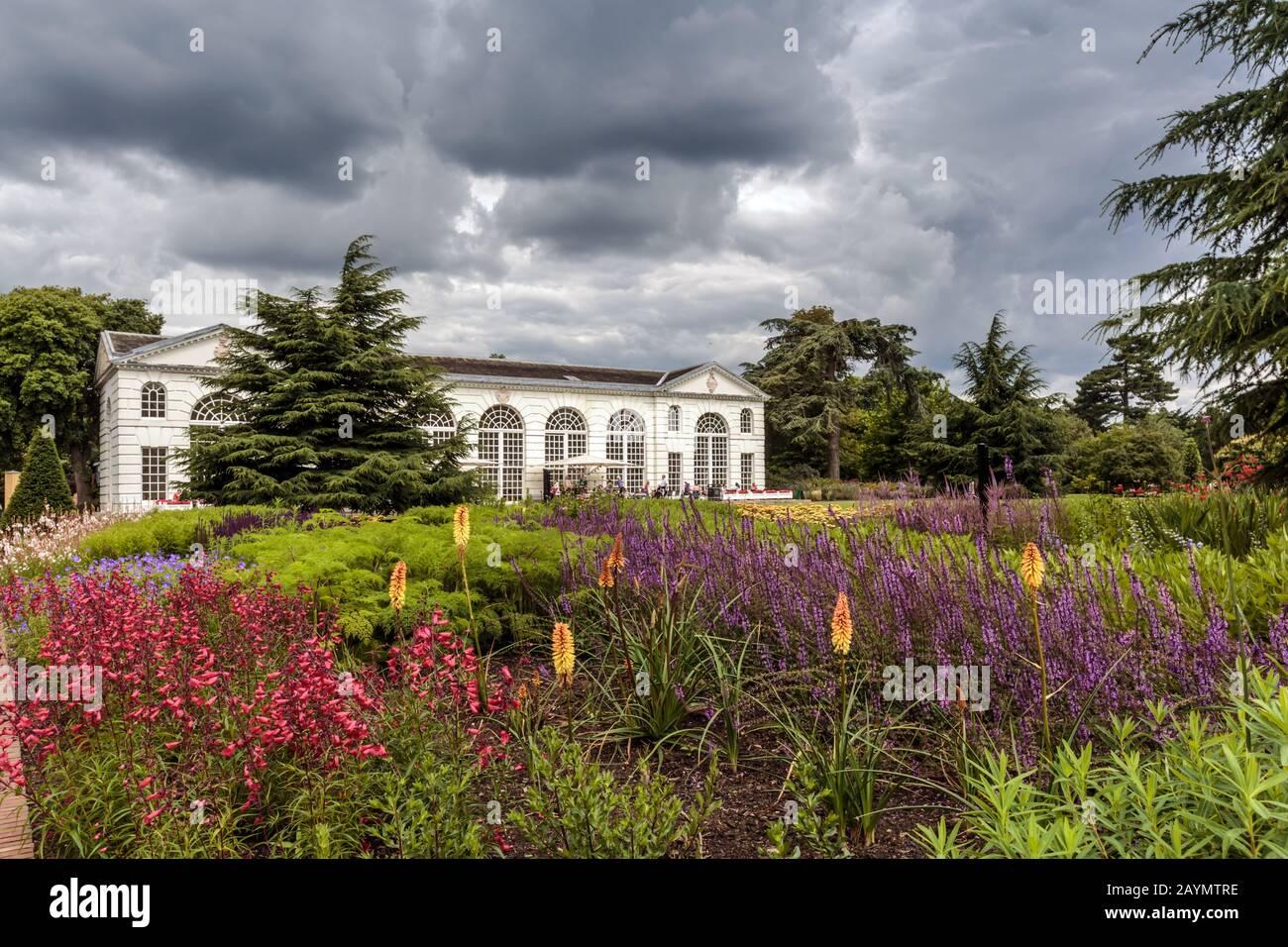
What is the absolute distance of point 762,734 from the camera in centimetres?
328

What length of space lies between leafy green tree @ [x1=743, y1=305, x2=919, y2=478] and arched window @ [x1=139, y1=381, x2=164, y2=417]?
25680mm

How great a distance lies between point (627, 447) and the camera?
34750 millimetres

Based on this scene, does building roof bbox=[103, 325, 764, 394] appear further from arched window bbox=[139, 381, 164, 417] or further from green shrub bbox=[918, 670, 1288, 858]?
green shrub bbox=[918, 670, 1288, 858]

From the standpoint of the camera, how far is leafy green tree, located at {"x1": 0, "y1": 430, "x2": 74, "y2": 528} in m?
17.7

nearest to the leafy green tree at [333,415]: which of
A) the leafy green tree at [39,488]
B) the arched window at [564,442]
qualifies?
the leafy green tree at [39,488]

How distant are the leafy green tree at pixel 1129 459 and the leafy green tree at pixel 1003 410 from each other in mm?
3096

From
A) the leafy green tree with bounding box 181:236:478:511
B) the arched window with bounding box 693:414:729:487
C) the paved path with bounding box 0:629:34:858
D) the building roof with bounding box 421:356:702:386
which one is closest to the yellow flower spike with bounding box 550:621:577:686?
the paved path with bounding box 0:629:34:858

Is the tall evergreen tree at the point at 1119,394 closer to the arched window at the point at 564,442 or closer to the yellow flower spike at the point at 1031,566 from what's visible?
the arched window at the point at 564,442

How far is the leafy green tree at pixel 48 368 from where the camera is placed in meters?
30.2

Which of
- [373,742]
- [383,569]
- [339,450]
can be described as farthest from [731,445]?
[373,742]

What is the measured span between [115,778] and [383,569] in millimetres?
2583

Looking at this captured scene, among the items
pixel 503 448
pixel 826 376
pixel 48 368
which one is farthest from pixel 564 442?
pixel 48 368

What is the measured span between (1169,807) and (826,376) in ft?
119
